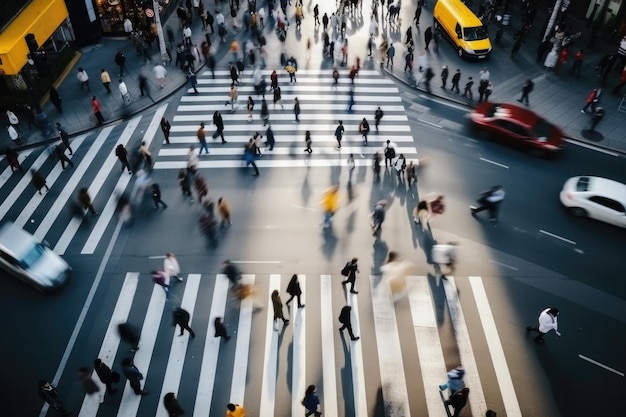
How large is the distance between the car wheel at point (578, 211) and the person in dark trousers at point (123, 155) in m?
18.1

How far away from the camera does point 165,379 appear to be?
530 inches

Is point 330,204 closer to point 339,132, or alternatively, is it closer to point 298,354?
point 339,132

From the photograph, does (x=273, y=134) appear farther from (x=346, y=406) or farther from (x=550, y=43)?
(x=550, y=43)

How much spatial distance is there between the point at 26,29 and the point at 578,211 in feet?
86.1

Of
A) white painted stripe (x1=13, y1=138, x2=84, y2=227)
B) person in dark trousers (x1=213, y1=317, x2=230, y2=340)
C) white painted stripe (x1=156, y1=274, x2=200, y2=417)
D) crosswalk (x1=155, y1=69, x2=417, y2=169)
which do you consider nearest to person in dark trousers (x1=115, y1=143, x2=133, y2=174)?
crosswalk (x1=155, y1=69, x2=417, y2=169)

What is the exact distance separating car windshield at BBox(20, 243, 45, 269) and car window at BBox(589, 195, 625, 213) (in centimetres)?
1966

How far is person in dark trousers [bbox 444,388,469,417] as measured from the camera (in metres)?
11.8

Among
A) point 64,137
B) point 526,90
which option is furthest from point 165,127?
point 526,90

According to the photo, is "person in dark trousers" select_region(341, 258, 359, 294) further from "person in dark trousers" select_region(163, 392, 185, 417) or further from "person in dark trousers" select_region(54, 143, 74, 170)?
"person in dark trousers" select_region(54, 143, 74, 170)

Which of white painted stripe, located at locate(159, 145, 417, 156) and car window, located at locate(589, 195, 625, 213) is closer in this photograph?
car window, located at locate(589, 195, 625, 213)

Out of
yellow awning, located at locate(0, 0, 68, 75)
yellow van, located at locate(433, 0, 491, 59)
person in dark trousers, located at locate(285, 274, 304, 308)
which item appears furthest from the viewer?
yellow van, located at locate(433, 0, 491, 59)

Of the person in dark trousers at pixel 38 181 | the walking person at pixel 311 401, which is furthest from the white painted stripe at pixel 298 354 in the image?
the person in dark trousers at pixel 38 181

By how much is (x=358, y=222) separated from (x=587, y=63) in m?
19.5

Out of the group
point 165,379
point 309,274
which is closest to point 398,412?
point 309,274
